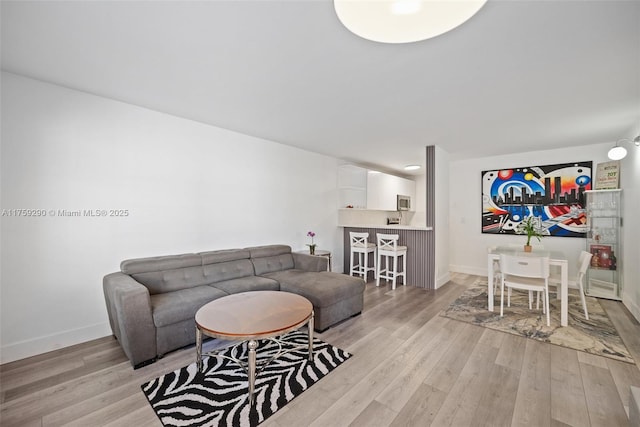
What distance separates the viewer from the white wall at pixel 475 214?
4.84 m

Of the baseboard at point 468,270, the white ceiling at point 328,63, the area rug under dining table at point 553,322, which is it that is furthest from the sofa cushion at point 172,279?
the baseboard at point 468,270

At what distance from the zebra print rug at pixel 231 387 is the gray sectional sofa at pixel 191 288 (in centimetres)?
37

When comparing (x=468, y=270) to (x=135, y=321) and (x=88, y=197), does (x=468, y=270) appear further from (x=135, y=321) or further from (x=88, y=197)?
(x=88, y=197)

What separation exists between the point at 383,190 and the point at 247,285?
412 centimetres

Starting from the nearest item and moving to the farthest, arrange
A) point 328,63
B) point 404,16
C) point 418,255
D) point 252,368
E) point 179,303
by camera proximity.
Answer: point 404,16, point 252,368, point 328,63, point 179,303, point 418,255

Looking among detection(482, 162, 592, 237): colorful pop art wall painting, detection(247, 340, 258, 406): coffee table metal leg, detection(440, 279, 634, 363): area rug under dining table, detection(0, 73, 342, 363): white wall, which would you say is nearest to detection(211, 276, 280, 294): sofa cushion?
detection(0, 73, 342, 363): white wall

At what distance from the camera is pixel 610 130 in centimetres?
380

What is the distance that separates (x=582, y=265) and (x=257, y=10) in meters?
4.45

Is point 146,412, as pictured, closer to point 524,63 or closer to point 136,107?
point 136,107

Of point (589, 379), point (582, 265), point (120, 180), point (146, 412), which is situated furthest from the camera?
point (582, 265)

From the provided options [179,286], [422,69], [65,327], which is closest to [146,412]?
[179,286]

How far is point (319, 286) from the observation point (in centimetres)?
311

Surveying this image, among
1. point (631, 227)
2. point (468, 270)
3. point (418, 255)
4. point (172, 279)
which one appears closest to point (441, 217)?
point (418, 255)

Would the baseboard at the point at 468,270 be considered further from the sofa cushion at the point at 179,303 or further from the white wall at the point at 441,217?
the sofa cushion at the point at 179,303
